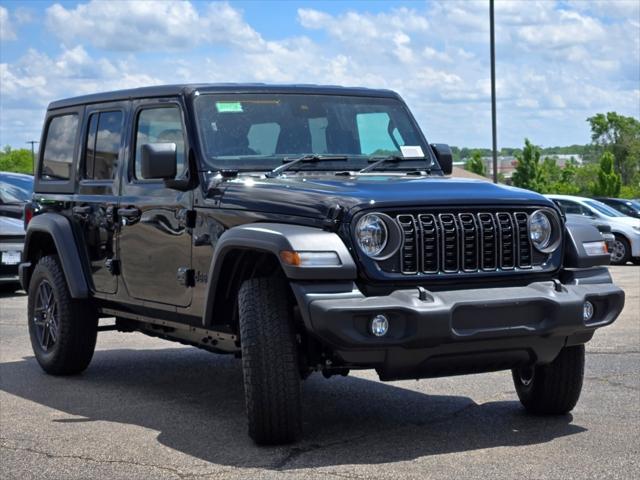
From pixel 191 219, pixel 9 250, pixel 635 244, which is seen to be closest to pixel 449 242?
pixel 191 219

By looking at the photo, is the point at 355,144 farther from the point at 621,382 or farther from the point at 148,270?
the point at 621,382

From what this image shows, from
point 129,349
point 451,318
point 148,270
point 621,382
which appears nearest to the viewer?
point 451,318

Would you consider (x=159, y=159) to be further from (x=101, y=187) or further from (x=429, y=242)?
(x=429, y=242)

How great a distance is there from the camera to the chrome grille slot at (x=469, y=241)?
6.37 metres

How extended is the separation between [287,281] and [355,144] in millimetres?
1730

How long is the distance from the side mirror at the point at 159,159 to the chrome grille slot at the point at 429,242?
1.71 metres

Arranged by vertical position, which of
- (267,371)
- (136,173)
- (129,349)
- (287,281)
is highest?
(136,173)

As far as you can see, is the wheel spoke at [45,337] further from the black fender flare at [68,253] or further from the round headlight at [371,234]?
the round headlight at [371,234]

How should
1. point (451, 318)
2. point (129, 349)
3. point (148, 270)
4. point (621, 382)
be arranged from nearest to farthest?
1. point (451, 318)
2. point (148, 270)
3. point (621, 382)
4. point (129, 349)

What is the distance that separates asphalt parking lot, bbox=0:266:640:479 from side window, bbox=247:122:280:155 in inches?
64.8

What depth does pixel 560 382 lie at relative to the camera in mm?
7043

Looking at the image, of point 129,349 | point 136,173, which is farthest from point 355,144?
point 129,349

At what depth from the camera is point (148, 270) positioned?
7793 millimetres

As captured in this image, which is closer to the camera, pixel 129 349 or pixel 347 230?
pixel 347 230
